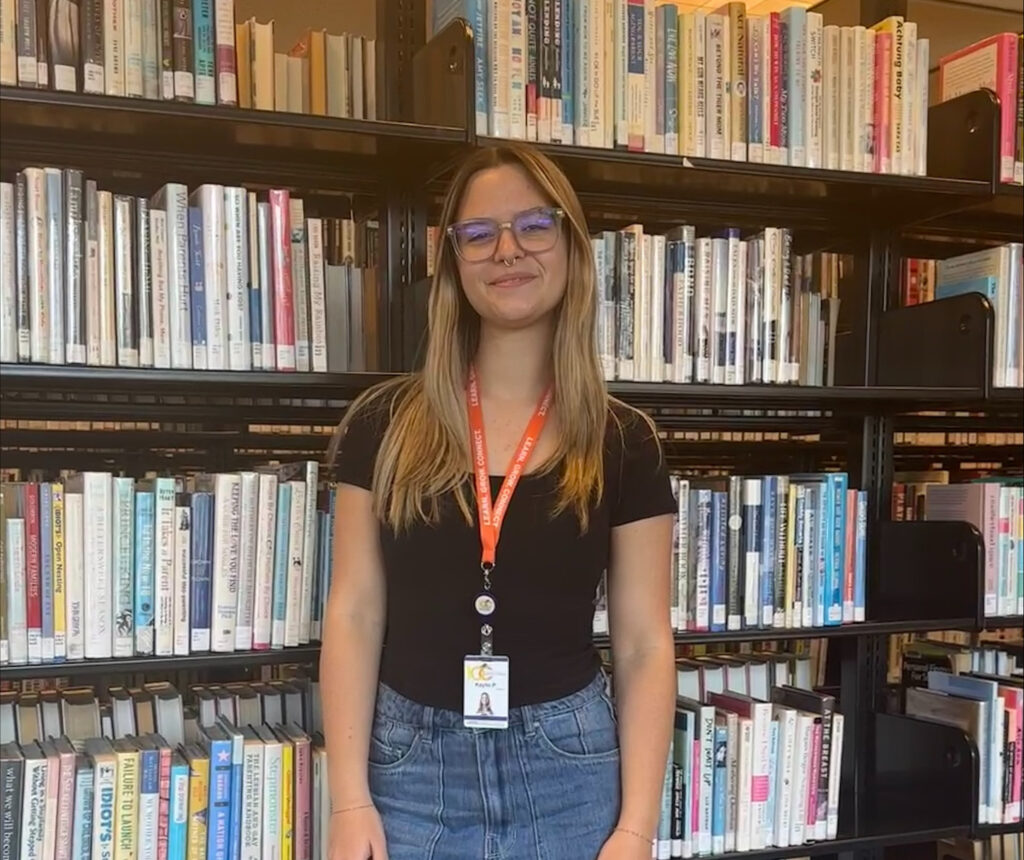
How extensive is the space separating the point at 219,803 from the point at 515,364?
0.78m

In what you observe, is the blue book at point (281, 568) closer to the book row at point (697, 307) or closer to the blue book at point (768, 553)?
the book row at point (697, 307)

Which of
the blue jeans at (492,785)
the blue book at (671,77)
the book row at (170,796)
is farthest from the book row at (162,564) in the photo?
the blue book at (671,77)

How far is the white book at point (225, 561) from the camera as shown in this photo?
1.54 meters

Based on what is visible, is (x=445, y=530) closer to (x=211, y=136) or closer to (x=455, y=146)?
(x=455, y=146)

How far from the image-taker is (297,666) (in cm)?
195

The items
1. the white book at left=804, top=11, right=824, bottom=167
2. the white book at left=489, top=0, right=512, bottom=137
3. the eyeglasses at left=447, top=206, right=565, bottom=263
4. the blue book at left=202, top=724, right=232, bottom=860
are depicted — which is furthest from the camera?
the white book at left=804, top=11, right=824, bottom=167

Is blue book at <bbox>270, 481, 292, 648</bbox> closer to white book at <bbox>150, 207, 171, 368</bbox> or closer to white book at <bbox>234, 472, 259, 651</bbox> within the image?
white book at <bbox>234, 472, 259, 651</bbox>

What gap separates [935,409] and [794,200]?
1.62 ft

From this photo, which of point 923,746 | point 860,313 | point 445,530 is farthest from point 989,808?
point 445,530

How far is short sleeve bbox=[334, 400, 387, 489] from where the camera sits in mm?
1338

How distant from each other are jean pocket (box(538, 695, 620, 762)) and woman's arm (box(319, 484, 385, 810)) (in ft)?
0.74

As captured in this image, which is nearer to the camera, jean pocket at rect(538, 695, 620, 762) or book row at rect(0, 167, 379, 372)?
jean pocket at rect(538, 695, 620, 762)

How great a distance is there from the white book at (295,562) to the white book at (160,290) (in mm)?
269

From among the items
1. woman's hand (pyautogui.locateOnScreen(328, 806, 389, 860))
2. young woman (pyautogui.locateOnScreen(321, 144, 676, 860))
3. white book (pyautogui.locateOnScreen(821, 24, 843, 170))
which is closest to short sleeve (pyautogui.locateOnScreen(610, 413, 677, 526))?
young woman (pyautogui.locateOnScreen(321, 144, 676, 860))
